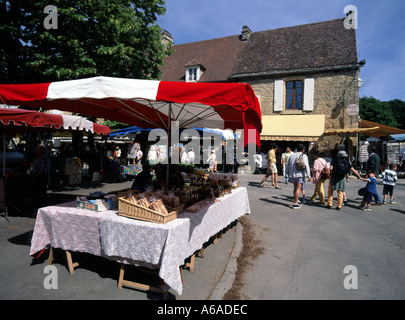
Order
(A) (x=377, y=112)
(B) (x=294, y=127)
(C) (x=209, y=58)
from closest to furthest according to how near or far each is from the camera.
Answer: (B) (x=294, y=127) < (C) (x=209, y=58) < (A) (x=377, y=112)

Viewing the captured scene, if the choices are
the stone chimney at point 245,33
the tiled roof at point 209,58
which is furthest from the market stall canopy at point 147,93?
the stone chimney at point 245,33

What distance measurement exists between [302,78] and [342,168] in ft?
42.1

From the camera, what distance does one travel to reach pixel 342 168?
7.05 meters

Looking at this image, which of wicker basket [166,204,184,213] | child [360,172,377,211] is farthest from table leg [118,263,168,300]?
child [360,172,377,211]

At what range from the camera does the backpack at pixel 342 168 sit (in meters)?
7.05

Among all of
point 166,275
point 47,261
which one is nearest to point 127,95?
point 166,275

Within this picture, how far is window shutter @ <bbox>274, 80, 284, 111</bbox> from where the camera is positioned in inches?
720

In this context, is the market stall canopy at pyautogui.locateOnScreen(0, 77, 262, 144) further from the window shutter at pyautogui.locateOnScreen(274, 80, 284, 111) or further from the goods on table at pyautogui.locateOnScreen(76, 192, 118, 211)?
the window shutter at pyautogui.locateOnScreen(274, 80, 284, 111)

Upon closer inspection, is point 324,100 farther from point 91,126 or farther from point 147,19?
point 91,126

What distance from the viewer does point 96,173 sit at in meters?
12.0

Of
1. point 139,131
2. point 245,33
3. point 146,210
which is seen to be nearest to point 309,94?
point 245,33

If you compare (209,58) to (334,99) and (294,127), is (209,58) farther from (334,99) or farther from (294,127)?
(334,99)

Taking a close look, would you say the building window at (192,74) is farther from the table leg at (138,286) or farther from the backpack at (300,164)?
the table leg at (138,286)

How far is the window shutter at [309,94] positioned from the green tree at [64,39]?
12.4 m
